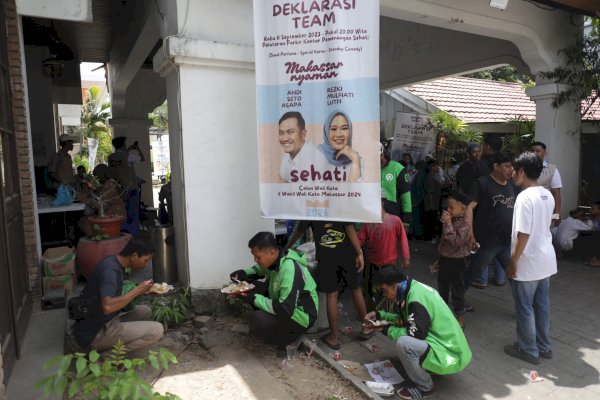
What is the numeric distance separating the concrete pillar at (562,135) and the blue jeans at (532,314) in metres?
4.64

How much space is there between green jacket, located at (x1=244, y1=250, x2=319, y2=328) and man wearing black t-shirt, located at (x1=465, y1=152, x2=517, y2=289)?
2077mm

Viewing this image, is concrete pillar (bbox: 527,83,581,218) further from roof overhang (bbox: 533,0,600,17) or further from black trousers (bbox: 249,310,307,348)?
black trousers (bbox: 249,310,307,348)

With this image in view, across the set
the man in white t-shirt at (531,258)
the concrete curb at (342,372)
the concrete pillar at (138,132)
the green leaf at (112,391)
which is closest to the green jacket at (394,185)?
the man in white t-shirt at (531,258)

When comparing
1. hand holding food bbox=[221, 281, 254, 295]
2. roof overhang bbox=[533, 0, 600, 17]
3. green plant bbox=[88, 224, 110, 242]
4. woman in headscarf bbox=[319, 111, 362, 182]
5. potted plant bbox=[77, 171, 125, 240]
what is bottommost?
hand holding food bbox=[221, 281, 254, 295]

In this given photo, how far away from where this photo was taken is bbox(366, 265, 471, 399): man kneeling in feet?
11.4

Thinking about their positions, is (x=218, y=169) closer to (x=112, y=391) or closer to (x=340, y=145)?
(x=340, y=145)

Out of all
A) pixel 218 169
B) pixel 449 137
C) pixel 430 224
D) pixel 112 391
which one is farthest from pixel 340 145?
pixel 449 137

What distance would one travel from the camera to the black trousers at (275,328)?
3953 millimetres

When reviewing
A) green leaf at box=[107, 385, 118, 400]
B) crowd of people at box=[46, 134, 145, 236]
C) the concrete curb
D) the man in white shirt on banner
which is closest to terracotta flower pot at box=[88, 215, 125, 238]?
crowd of people at box=[46, 134, 145, 236]

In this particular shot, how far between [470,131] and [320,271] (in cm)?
893

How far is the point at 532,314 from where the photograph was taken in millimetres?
3967

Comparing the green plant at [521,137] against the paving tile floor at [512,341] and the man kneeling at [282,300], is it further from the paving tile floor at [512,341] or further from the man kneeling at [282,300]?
the man kneeling at [282,300]

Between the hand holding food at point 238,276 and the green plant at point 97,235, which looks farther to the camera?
the green plant at point 97,235

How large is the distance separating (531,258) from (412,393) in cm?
154
